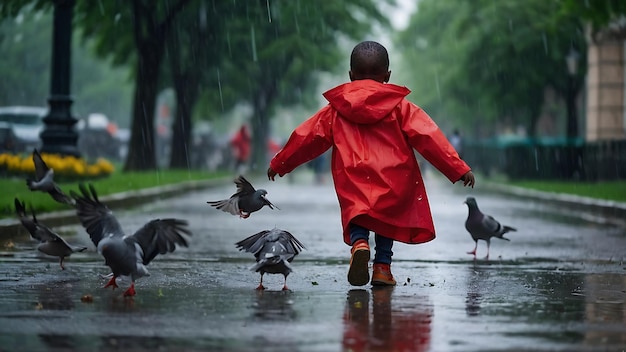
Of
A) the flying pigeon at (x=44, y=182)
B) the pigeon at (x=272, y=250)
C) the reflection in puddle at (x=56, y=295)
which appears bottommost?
the reflection in puddle at (x=56, y=295)

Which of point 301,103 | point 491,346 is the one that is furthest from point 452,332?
point 301,103

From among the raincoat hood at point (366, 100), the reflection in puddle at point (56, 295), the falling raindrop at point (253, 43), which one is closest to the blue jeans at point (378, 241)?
the raincoat hood at point (366, 100)

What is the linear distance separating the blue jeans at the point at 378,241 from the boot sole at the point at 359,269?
0.65ft

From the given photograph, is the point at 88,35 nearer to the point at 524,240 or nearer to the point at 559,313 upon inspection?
the point at 524,240

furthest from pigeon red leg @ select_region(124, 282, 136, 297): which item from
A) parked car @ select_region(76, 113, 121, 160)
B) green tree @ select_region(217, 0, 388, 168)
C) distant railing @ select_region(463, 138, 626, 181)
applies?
parked car @ select_region(76, 113, 121, 160)

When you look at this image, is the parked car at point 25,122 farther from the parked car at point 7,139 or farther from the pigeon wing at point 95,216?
the pigeon wing at point 95,216

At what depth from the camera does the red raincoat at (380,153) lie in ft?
27.9

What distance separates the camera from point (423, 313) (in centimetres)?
732

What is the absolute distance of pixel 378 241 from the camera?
8.86 m

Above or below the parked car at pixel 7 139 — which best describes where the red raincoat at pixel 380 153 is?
below

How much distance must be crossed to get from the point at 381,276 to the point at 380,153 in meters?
0.83

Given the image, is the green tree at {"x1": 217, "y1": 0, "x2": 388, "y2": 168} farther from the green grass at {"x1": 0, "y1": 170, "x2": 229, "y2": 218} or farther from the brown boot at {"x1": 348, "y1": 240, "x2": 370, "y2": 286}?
the brown boot at {"x1": 348, "y1": 240, "x2": 370, "y2": 286}

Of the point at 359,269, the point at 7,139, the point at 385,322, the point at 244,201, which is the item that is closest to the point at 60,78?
the point at 244,201

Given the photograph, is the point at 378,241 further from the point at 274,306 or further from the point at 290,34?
the point at 290,34
